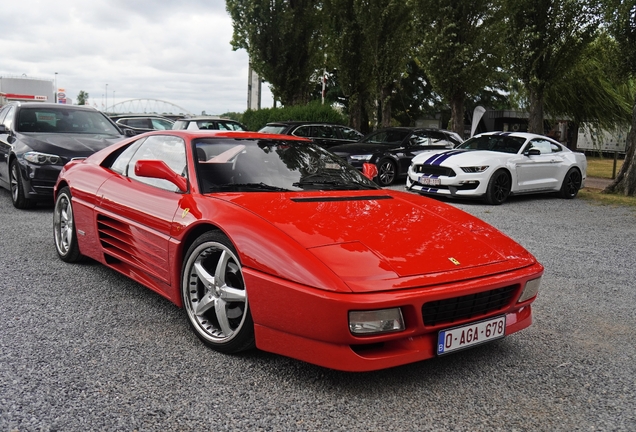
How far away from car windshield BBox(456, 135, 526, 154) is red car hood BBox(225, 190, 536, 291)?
765 centimetres

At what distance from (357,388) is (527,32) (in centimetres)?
1277

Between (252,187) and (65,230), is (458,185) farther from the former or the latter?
(252,187)

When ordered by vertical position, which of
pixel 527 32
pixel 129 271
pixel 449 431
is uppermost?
pixel 527 32

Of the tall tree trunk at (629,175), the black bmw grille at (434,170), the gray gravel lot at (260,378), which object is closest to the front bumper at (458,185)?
the black bmw grille at (434,170)

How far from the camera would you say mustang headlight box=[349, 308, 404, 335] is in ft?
8.18

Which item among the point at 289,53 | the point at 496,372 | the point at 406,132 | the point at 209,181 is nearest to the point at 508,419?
the point at 496,372

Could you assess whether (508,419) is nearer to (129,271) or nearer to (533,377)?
(533,377)

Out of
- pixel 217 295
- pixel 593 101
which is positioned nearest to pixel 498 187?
pixel 217 295

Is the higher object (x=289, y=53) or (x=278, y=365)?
(x=289, y=53)

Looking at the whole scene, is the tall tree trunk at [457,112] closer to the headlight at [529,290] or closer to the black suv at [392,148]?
the black suv at [392,148]

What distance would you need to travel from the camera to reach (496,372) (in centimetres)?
298

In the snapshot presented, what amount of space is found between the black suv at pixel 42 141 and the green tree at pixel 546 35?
970 centimetres

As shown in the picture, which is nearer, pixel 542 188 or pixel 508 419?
pixel 508 419

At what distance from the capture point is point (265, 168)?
3.74m
